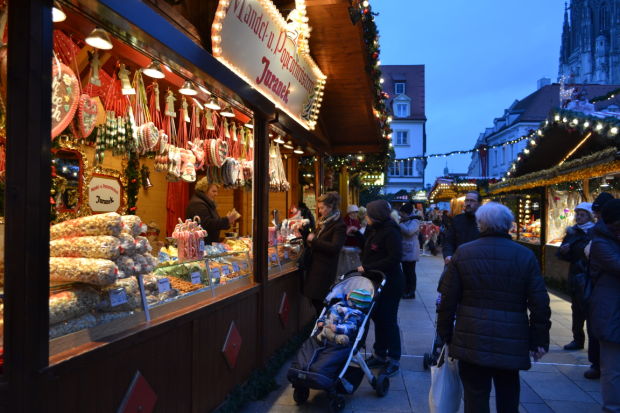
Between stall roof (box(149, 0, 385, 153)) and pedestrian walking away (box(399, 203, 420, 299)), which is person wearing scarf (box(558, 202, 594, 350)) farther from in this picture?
pedestrian walking away (box(399, 203, 420, 299))

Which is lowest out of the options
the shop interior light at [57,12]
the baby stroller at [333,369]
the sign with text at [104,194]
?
the baby stroller at [333,369]

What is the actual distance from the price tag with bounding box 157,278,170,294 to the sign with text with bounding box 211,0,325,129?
188 cm

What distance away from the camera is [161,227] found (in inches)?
320

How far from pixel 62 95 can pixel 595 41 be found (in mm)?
106971

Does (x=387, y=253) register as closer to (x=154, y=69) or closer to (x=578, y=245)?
(x=578, y=245)

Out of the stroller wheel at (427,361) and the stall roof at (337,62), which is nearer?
the stall roof at (337,62)

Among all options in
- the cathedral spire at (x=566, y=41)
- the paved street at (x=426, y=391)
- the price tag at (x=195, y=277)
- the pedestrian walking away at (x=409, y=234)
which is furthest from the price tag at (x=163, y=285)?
the cathedral spire at (x=566, y=41)

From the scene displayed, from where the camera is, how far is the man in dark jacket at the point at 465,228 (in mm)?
5562

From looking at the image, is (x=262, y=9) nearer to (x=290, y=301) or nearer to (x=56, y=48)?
(x=56, y=48)

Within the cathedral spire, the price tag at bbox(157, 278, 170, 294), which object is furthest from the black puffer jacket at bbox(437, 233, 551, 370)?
the cathedral spire

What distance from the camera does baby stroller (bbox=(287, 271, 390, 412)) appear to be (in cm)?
392

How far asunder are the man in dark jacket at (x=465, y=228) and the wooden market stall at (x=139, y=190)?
77.3 inches

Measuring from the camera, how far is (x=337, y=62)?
681 cm

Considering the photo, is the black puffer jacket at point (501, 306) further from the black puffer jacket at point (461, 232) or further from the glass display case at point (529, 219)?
the glass display case at point (529, 219)
